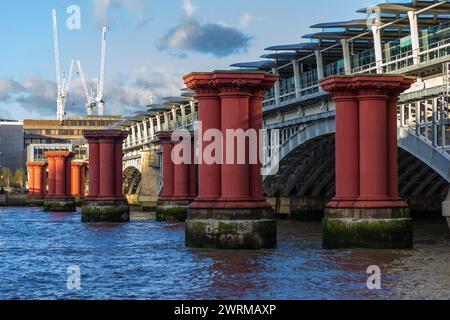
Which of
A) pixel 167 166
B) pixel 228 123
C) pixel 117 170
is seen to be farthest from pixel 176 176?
pixel 228 123

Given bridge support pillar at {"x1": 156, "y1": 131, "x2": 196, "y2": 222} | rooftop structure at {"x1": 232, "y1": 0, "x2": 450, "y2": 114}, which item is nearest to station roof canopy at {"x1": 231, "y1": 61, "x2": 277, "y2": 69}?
rooftop structure at {"x1": 232, "y1": 0, "x2": 450, "y2": 114}

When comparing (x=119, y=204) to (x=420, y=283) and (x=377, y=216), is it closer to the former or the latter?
(x=377, y=216)

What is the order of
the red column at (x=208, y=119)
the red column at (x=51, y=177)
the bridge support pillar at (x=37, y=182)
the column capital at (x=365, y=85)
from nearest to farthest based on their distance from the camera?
the column capital at (x=365, y=85) → the red column at (x=208, y=119) → the red column at (x=51, y=177) → the bridge support pillar at (x=37, y=182)

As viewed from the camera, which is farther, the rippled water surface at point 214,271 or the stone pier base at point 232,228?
the stone pier base at point 232,228

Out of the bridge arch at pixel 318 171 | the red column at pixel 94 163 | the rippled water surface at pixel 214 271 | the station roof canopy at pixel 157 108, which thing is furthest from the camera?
the station roof canopy at pixel 157 108

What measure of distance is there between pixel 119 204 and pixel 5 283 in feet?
126

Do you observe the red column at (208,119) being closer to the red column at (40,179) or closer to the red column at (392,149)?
the red column at (392,149)

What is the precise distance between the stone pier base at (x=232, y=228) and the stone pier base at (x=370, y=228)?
8.36 feet

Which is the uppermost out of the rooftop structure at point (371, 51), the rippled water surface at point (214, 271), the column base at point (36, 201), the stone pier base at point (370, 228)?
the rooftop structure at point (371, 51)

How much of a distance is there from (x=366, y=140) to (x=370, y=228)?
321 centimetres

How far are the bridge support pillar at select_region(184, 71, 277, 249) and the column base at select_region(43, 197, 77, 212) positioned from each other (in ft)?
202

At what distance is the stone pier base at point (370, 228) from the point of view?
112 ft

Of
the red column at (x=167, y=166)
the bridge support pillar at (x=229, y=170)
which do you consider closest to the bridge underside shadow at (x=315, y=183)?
the red column at (x=167, y=166)
